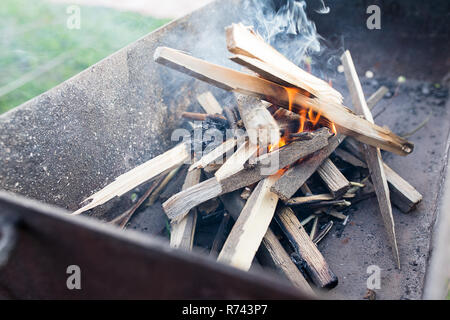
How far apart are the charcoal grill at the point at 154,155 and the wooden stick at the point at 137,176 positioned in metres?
0.15

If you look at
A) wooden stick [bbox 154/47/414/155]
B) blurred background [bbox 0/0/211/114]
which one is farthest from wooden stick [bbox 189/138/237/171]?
blurred background [bbox 0/0/211/114]

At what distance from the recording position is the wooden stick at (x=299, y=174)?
1913 mm

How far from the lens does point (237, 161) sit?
1.90m

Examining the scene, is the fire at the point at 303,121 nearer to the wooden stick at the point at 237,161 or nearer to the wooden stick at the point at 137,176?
the wooden stick at the point at 237,161

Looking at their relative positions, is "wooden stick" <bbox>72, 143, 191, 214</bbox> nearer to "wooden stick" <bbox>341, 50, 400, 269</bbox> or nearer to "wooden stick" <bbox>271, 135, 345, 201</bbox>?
"wooden stick" <bbox>271, 135, 345, 201</bbox>

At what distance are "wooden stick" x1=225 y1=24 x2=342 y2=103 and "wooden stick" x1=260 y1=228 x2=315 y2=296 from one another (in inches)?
35.3

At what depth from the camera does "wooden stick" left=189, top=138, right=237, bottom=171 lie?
6.48ft

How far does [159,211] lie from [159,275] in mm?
1390

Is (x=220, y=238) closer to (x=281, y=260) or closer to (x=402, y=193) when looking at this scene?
(x=281, y=260)

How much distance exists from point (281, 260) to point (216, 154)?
722mm

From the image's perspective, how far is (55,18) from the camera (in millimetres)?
5473

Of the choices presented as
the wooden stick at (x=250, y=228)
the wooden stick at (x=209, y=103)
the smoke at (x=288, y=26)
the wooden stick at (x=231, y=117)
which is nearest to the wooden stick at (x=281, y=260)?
the wooden stick at (x=250, y=228)
